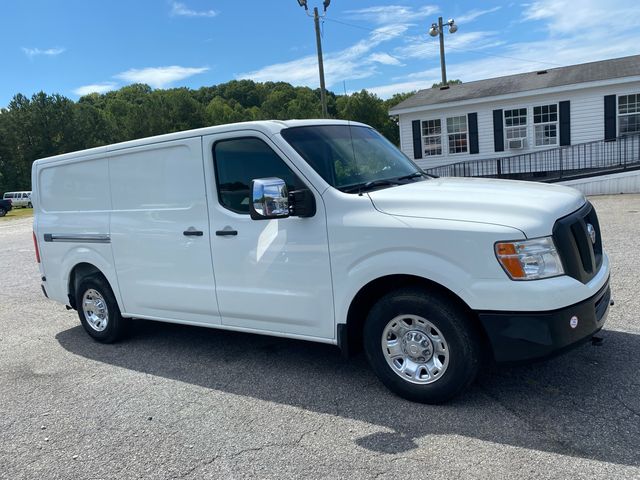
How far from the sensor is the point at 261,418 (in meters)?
3.87

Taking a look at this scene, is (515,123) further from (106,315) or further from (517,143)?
(106,315)

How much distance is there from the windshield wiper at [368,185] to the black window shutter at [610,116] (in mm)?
16179

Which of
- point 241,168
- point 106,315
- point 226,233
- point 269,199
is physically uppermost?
point 241,168

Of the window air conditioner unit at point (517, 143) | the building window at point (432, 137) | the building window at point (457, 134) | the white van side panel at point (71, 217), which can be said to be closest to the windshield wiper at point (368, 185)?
the white van side panel at point (71, 217)

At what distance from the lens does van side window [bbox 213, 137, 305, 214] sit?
4332 mm

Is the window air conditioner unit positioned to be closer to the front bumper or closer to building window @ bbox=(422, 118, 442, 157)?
building window @ bbox=(422, 118, 442, 157)

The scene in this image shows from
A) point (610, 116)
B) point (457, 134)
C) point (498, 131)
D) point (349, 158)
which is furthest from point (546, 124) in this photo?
point (349, 158)

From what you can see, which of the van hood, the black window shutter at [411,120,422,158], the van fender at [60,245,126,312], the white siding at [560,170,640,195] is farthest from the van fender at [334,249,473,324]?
the black window shutter at [411,120,422,158]

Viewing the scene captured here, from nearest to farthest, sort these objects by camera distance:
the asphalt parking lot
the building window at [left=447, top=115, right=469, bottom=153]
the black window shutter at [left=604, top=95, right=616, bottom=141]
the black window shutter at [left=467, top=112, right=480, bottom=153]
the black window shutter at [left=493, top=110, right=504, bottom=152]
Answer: the asphalt parking lot
the black window shutter at [left=604, top=95, right=616, bottom=141]
the black window shutter at [left=493, top=110, right=504, bottom=152]
the black window shutter at [left=467, top=112, right=480, bottom=153]
the building window at [left=447, top=115, right=469, bottom=153]

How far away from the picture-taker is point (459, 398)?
3850 millimetres

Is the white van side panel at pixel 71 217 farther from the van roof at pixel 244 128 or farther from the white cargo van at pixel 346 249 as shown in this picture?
the van roof at pixel 244 128

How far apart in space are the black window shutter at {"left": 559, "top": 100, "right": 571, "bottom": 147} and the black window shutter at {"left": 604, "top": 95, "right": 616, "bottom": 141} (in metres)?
1.12

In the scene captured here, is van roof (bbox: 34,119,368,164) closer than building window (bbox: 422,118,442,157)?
Yes

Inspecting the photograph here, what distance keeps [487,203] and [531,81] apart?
61.0 feet
